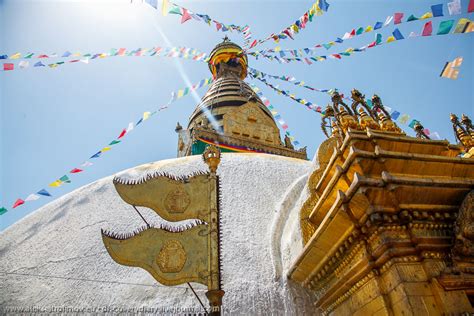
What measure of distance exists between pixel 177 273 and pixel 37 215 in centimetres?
→ 566

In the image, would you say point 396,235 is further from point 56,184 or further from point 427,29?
point 56,184

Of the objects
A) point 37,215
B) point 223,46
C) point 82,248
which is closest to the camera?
point 82,248

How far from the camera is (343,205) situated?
3439 millimetres

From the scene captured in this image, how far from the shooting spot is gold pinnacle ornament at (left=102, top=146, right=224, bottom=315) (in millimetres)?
3268

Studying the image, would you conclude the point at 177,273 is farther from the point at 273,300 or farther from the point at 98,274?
the point at 98,274

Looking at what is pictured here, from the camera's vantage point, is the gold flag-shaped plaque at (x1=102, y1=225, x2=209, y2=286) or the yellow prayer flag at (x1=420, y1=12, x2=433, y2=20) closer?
the gold flag-shaped plaque at (x1=102, y1=225, x2=209, y2=286)

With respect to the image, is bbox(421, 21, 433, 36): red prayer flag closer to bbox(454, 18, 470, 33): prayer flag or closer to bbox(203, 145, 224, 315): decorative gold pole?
bbox(454, 18, 470, 33): prayer flag

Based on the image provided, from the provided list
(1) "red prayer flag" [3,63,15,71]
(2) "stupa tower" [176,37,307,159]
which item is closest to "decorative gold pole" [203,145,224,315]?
(1) "red prayer flag" [3,63,15,71]

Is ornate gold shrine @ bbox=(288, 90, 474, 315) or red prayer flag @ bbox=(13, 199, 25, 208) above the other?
red prayer flag @ bbox=(13, 199, 25, 208)

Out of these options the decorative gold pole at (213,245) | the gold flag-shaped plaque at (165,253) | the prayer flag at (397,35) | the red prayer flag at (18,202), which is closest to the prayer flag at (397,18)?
the prayer flag at (397,35)

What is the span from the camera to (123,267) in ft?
17.9

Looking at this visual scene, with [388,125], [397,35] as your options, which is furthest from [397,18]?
[388,125]

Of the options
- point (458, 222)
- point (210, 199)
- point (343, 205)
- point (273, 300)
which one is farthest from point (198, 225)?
point (458, 222)

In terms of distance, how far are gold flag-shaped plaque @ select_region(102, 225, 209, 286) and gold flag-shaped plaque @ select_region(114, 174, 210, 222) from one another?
23 centimetres
